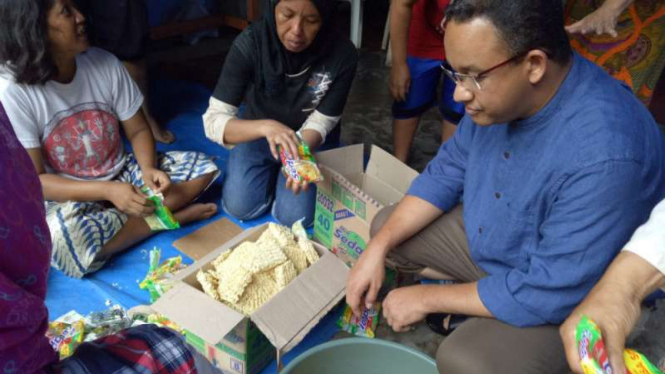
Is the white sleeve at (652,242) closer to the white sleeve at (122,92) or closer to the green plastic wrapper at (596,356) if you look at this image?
the green plastic wrapper at (596,356)

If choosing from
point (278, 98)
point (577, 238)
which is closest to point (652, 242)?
point (577, 238)

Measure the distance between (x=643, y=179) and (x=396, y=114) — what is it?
145cm

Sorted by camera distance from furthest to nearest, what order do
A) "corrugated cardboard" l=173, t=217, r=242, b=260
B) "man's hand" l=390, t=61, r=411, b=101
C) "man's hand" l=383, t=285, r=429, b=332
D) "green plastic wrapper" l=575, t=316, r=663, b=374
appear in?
"man's hand" l=390, t=61, r=411, b=101
"corrugated cardboard" l=173, t=217, r=242, b=260
"man's hand" l=383, t=285, r=429, b=332
"green plastic wrapper" l=575, t=316, r=663, b=374

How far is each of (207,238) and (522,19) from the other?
4.56 ft

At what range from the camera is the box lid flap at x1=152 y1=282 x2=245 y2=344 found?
1198 millimetres

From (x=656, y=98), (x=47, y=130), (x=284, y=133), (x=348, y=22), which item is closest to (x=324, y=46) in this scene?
(x=284, y=133)

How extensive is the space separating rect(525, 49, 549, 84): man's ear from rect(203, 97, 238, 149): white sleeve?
112 centimetres

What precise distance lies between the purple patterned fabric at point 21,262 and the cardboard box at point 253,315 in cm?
58

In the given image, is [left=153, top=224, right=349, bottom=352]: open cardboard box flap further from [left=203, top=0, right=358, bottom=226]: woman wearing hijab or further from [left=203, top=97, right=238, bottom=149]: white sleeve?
[left=203, top=97, right=238, bottom=149]: white sleeve

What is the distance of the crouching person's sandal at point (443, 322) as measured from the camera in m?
1.55

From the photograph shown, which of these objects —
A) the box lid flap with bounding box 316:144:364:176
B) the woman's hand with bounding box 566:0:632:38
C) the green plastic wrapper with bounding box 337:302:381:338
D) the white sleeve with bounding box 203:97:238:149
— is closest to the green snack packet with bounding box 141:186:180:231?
the white sleeve with bounding box 203:97:238:149

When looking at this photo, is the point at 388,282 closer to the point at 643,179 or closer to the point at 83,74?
the point at 643,179

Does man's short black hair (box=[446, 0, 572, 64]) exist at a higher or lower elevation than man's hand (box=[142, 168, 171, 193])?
higher

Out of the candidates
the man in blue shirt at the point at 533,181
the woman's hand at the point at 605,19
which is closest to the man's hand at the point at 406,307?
the man in blue shirt at the point at 533,181
